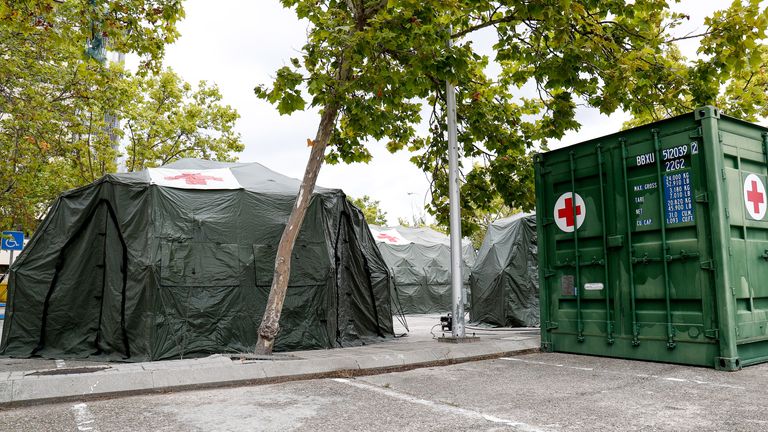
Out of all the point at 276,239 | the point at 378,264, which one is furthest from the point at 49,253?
the point at 378,264

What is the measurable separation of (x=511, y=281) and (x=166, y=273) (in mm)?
9657

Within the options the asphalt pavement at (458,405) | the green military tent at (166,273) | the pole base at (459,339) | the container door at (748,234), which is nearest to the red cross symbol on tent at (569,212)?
the container door at (748,234)

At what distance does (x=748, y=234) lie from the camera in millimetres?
7750

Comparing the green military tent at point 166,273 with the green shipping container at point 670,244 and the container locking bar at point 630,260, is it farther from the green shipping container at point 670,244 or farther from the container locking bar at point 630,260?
the container locking bar at point 630,260

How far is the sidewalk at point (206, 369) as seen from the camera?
6375 mm

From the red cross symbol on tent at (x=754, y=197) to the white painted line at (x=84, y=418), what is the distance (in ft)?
28.0

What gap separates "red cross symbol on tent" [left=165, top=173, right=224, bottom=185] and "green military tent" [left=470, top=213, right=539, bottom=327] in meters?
8.59

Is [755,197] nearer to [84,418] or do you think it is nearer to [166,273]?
[84,418]

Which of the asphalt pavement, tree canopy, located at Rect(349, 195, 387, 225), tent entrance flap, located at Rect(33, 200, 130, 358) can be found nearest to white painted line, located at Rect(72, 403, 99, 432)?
the asphalt pavement

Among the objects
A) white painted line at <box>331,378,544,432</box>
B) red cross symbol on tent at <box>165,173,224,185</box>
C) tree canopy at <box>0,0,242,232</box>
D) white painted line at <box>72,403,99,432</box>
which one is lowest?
white painted line at <box>72,403,99,432</box>

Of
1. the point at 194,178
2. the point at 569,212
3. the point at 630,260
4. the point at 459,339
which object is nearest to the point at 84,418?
the point at 194,178

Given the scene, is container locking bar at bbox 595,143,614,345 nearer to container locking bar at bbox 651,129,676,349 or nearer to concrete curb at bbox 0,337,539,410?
container locking bar at bbox 651,129,676,349

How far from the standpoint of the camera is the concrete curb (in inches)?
249

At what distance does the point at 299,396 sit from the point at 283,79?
475 cm
